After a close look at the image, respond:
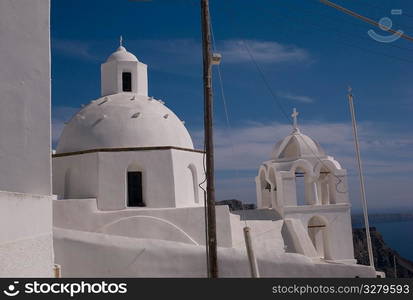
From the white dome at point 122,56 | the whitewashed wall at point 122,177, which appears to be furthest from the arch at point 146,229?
the white dome at point 122,56

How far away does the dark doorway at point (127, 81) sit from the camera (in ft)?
57.1

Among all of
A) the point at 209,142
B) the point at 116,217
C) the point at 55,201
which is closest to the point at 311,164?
the point at 116,217

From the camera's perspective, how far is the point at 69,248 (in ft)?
38.1

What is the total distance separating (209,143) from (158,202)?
6571mm

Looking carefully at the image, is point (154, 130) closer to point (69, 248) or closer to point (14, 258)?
point (69, 248)

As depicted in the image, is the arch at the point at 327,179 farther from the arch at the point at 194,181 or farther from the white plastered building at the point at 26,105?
the white plastered building at the point at 26,105

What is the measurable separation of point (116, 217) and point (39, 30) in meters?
6.73

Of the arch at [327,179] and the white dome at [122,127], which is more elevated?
the white dome at [122,127]

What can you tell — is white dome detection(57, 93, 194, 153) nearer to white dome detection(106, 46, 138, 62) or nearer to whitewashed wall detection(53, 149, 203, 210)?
whitewashed wall detection(53, 149, 203, 210)

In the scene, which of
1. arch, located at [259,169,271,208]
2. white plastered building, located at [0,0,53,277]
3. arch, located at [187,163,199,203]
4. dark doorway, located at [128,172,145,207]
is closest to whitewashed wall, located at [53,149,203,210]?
dark doorway, located at [128,172,145,207]

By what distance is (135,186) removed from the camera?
14.4 meters

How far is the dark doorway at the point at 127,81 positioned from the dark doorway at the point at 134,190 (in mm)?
4287

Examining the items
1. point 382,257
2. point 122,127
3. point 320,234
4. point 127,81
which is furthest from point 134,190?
point 382,257

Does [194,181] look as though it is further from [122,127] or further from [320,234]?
[320,234]
